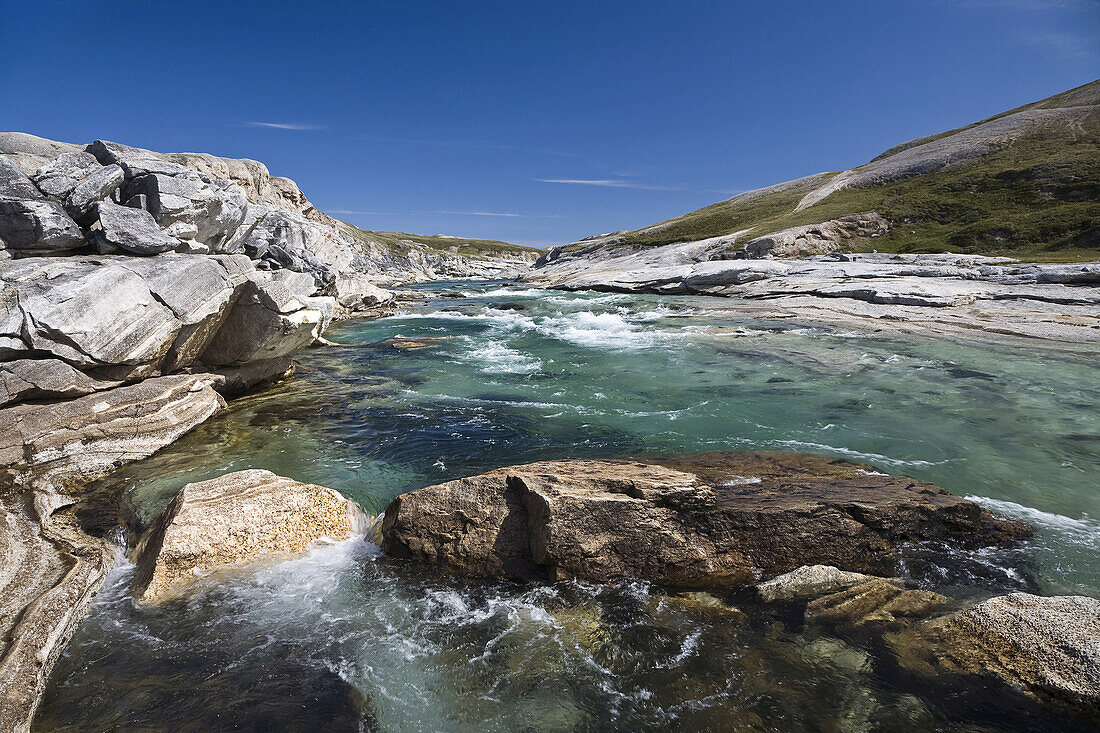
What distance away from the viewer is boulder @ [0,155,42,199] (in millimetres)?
11328

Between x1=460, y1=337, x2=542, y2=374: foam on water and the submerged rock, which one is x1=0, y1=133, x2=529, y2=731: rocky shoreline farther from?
the submerged rock

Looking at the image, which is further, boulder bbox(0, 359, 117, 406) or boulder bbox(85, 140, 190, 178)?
boulder bbox(85, 140, 190, 178)

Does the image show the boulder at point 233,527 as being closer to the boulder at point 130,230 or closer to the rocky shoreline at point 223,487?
the rocky shoreline at point 223,487

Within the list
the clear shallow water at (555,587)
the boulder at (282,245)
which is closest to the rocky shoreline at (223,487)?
the clear shallow water at (555,587)

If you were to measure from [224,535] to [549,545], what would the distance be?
470cm

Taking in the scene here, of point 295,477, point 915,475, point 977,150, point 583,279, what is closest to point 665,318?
point 915,475

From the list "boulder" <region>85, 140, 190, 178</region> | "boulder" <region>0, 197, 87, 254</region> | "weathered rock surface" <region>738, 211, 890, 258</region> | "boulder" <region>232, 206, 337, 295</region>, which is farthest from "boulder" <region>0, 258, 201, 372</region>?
"weathered rock surface" <region>738, 211, 890, 258</region>

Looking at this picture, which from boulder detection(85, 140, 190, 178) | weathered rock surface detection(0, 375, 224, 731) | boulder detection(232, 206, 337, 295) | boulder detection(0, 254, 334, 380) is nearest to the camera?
weathered rock surface detection(0, 375, 224, 731)

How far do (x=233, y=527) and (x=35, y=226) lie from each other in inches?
391

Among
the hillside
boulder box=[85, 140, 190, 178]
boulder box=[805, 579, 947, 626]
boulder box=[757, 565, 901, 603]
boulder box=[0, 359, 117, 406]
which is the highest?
the hillside

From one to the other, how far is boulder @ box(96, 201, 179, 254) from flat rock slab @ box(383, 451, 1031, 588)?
1074 cm

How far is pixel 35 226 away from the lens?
37.2ft

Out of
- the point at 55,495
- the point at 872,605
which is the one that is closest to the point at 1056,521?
the point at 872,605

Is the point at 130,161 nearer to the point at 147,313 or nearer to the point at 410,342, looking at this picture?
the point at 147,313
